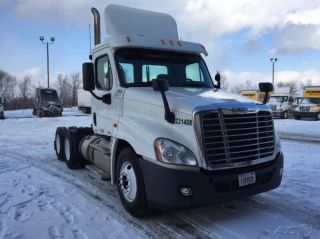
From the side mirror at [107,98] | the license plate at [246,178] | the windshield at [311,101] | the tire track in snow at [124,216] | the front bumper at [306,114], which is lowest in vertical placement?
the tire track in snow at [124,216]

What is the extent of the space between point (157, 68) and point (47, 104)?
3671 cm

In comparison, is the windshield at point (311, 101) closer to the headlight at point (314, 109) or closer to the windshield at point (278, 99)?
the headlight at point (314, 109)

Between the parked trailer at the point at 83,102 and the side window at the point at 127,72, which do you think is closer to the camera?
the side window at the point at 127,72

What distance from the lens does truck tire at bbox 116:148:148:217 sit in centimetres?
568

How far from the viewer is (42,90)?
1705 inches

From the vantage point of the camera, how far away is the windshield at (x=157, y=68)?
6.80 metres

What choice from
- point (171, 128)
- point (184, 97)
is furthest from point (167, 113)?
point (184, 97)

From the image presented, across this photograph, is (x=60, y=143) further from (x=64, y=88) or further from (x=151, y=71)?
(x=64, y=88)

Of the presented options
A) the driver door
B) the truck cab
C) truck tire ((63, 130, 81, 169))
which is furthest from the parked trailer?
the driver door

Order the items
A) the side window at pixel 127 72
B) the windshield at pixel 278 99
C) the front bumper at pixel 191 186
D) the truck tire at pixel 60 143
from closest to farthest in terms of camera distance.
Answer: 1. the front bumper at pixel 191 186
2. the side window at pixel 127 72
3. the truck tire at pixel 60 143
4. the windshield at pixel 278 99

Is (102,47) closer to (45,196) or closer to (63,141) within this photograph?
(45,196)

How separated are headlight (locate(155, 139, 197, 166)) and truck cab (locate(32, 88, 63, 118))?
37392mm

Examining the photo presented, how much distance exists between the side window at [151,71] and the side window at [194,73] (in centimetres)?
45

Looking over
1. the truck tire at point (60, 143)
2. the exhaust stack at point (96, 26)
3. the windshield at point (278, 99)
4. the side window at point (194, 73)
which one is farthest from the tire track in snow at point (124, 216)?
the windshield at point (278, 99)
